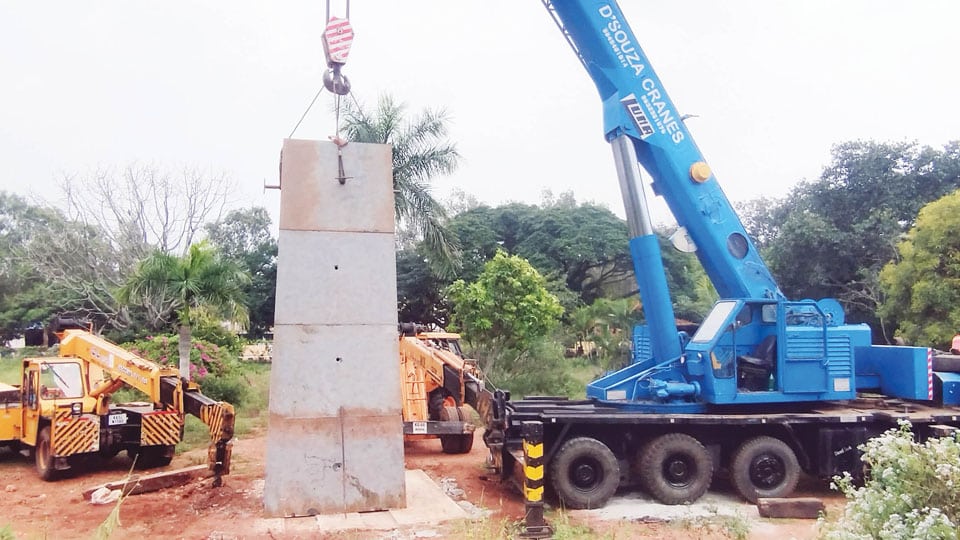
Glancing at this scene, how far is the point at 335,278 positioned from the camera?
7.66 m

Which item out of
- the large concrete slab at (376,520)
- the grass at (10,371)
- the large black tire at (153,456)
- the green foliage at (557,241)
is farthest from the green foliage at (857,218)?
the grass at (10,371)

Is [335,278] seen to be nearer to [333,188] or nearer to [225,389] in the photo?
[333,188]

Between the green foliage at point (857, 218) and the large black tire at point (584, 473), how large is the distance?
68.2 feet

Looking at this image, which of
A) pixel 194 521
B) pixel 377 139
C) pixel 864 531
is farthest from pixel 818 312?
pixel 377 139

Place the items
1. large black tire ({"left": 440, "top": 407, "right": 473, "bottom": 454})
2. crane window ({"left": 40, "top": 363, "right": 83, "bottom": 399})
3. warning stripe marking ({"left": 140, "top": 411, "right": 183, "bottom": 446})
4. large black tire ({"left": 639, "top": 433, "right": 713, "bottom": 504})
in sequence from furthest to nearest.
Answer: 1. large black tire ({"left": 440, "top": 407, "right": 473, "bottom": 454})
2. crane window ({"left": 40, "top": 363, "right": 83, "bottom": 399})
3. warning stripe marking ({"left": 140, "top": 411, "right": 183, "bottom": 446})
4. large black tire ({"left": 639, "top": 433, "right": 713, "bottom": 504})

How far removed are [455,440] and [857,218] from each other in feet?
68.7

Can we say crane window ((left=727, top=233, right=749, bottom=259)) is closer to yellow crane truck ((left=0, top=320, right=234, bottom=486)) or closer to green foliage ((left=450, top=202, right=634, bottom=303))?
yellow crane truck ((left=0, top=320, right=234, bottom=486))

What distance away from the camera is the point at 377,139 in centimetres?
1762

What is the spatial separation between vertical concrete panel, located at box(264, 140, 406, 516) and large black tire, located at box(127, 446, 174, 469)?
5.14 metres

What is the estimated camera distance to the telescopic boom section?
9750mm

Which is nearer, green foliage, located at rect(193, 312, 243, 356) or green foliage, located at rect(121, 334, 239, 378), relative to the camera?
green foliage, located at rect(121, 334, 239, 378)

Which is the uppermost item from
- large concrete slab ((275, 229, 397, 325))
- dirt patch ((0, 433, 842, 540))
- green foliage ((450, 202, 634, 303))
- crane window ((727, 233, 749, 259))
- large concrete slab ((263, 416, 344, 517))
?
green foliage ((450, 202, 634, 303))

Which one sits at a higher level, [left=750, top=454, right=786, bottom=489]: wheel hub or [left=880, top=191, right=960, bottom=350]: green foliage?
[left=880, top=191, right=960, bottom=350]: green foliage

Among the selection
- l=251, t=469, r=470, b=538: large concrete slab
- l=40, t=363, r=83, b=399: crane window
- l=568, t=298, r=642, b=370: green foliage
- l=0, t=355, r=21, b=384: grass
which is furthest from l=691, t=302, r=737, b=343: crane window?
l=0, t=355, r=21, b=384: grass
